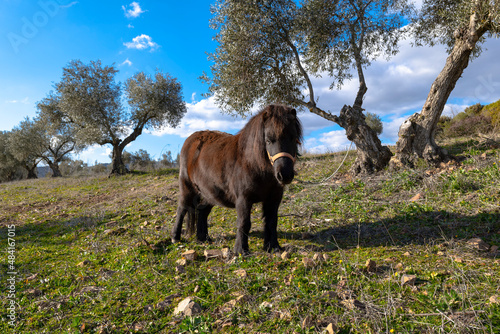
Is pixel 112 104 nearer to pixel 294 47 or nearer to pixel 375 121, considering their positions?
pixel 294 47

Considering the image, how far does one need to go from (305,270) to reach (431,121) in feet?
24.2

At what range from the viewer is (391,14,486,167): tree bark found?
777cm

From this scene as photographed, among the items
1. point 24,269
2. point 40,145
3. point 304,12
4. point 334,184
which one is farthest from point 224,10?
point 40,145

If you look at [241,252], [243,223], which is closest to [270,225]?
[243,223]

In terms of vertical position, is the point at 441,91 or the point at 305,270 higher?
the point at 441,91

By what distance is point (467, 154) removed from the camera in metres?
8.01

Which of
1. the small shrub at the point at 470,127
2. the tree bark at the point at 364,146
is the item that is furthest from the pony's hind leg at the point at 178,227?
the small shrub at the point at 470,127

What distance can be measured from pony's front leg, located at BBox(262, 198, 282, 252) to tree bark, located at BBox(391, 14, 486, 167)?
18.4 ft

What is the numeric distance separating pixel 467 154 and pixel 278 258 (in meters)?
7.64

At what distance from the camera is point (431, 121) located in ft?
26.7

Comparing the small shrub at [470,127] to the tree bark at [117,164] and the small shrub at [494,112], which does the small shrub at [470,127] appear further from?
the tree bark at [117,164]

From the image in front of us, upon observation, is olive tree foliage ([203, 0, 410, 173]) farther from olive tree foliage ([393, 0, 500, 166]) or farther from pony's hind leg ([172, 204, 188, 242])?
pony's hind leg ([172, 204, 188, 242])

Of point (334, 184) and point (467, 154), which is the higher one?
point (467, 154)

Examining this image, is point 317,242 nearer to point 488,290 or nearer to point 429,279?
point 429,279
